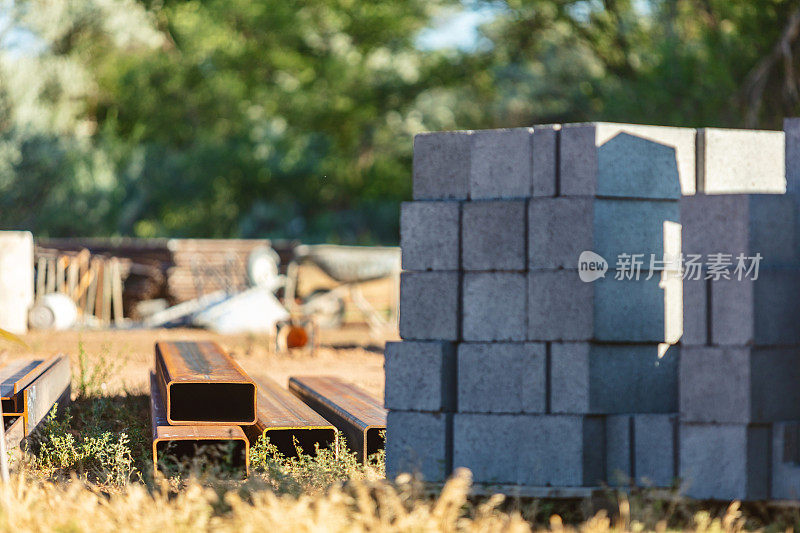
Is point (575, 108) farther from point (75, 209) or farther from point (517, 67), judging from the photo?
point (75, 209)

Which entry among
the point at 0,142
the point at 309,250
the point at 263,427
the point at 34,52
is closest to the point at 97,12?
the point at 34,52

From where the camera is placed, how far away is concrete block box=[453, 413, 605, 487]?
17.5ft

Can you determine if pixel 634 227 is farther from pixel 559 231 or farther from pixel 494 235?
pixel 494 235

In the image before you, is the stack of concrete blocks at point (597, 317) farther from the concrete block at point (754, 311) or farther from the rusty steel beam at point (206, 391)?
the rusty steel beam at point (206, 391)

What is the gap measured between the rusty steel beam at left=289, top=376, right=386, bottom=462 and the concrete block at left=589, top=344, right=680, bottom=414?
7.68 feet

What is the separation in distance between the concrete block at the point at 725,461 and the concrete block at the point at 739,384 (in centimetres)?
7

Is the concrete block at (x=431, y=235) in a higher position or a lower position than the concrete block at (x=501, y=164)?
lower

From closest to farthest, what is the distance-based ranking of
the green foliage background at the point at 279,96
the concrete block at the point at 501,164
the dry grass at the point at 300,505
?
the dry grass at the point at 300,505 < the concrete block at the point at 501,164 < the green foliage background at the point at 279,96

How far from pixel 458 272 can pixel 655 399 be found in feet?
4.51

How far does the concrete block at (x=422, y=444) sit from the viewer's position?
18.4 ft

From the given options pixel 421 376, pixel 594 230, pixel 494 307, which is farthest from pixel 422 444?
pixel 594 230

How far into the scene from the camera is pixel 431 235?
5.74 meters

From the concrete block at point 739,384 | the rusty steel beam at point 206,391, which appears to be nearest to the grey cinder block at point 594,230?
the concrete block at point 739,384

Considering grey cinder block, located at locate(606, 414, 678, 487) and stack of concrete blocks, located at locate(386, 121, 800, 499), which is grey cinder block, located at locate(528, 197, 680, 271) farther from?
grey cinder block, located at locate(606, 414, 678, 487)
